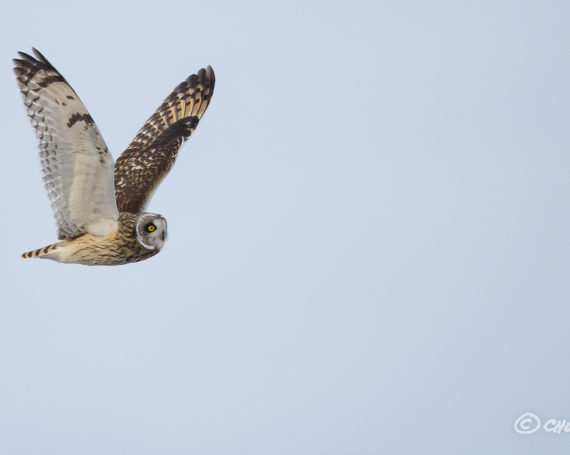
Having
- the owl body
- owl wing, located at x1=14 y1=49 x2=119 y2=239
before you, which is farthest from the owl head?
owl wing, located at x1=14 y1=49 x2=119 y2=239

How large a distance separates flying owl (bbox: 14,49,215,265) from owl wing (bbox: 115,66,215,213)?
0.04 feet

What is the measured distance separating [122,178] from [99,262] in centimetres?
138

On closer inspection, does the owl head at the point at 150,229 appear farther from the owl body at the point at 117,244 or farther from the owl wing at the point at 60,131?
the owl wing at the point at 60,131

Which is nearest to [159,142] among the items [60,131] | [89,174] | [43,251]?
[43,251]

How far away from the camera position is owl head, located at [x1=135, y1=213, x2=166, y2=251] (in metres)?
10.2

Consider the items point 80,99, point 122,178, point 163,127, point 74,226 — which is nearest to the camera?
point 80,99

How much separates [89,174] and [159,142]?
2.97 metres

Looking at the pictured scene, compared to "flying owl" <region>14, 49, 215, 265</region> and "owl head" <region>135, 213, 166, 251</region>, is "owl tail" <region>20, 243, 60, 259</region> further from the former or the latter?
"owl head" <region>135, 213, 166, 251</region>

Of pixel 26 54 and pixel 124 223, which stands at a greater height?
pixel 26 54

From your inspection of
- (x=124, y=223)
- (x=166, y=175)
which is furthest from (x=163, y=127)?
(x=124, y=223)

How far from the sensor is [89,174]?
30.8 feet

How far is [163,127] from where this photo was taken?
1282cm

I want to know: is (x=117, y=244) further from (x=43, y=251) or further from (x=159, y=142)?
(x=159, y=142)

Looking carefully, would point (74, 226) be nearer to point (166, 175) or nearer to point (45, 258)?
point (45, 258)
